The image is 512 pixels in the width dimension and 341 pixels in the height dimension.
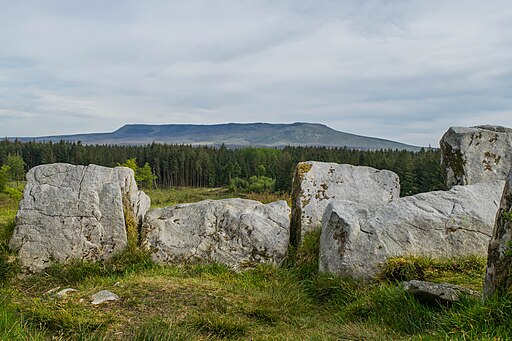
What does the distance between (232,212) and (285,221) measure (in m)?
1.25

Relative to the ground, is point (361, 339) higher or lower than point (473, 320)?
lower

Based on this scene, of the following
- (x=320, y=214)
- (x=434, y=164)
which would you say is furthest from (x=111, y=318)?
(x=434, y=164)

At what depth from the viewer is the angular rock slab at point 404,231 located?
8688 mm

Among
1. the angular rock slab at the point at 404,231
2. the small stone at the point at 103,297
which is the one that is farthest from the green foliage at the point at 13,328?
the angular rock slab at the point at 404,231

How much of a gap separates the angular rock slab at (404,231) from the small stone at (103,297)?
3937mm

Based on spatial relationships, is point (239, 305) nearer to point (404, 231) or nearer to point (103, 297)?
point (103, 297)

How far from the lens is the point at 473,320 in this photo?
5.04m

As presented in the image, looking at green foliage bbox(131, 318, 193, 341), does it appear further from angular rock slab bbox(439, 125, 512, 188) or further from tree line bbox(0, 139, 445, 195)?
tree line bbox(0, 139, 445, 195)

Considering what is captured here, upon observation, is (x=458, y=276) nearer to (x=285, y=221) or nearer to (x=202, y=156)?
(x=285, y=221)

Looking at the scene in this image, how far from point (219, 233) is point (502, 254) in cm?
633

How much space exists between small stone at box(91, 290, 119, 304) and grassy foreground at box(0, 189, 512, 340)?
0.12m

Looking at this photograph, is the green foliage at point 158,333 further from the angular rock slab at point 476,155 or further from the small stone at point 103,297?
the angular rock slab at point 476,155

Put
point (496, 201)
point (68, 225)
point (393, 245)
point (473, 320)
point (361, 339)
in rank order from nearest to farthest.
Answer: point (473, 320) → point (361, 339) → point (393, 245) → point (496, 201) → point (68, 225)

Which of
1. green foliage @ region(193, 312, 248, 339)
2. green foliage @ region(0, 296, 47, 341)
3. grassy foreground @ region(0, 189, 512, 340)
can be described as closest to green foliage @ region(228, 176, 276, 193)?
grassy foreground @ region(0, 189, 512, 340)
